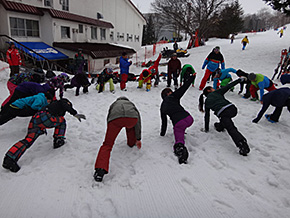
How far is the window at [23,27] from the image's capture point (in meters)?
Result: 12.9

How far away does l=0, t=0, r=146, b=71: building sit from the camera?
509 inches

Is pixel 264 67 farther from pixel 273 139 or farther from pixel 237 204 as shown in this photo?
pixel 237 204

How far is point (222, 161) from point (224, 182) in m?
0.56

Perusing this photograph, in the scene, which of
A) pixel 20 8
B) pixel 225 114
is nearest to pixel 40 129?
pixel 225 114

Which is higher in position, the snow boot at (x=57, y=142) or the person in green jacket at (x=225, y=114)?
the person in green jacket at (x=225, y=114)

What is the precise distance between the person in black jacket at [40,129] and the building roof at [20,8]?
1257 cm

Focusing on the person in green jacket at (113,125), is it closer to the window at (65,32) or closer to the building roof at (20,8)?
the building roof at (20,8)

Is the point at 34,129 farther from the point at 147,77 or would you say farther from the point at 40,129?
the point at 147,77

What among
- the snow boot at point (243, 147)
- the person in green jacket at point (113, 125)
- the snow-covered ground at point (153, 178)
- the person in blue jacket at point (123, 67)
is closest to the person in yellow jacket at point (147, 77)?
the person in blue jacket at point (123, 67)

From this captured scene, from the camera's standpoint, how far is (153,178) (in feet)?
10.1

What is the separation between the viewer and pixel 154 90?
8523 millimetres

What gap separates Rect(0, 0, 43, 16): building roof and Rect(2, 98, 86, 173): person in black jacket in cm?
1257

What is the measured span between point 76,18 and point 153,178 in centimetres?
1833

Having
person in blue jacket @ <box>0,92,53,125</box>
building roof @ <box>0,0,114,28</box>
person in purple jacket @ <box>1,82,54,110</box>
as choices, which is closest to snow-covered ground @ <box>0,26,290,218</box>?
person in blue jacket @ <box>0,92,53,125</box>
